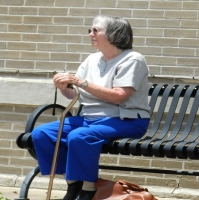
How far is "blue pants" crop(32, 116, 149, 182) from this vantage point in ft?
16.8

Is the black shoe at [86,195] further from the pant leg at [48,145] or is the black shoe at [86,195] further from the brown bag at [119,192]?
the pant leg at [48,145]

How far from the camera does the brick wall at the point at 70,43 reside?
650cm

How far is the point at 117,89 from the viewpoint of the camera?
5.33 m

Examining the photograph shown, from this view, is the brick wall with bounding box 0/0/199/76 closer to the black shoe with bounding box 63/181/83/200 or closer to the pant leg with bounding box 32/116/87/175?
the pant leg with bounding box 32/116/87/175

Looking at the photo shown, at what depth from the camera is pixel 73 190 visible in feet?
17.5

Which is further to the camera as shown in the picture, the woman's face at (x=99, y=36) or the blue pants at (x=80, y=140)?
the woman's face at (x=99, y=36)

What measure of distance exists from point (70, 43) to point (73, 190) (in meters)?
1.79

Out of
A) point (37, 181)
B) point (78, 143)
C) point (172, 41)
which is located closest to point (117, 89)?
point (78, 143)

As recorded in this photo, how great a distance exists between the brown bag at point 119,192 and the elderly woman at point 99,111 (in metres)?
0.12

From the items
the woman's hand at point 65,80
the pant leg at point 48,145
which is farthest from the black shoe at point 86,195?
the woman's hand at point 65,80

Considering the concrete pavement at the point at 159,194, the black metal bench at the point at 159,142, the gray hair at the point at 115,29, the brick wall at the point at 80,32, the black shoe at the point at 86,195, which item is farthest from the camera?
the brick wall at the point at 80,32

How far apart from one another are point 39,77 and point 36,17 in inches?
20.7

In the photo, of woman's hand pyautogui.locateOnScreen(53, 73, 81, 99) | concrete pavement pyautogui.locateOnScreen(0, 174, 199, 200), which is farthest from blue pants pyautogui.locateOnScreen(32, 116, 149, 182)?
concrete pavement pyautogui.locateOnScreen(0, 174, 199, 200)

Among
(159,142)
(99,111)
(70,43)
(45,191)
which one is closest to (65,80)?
(99,111)
